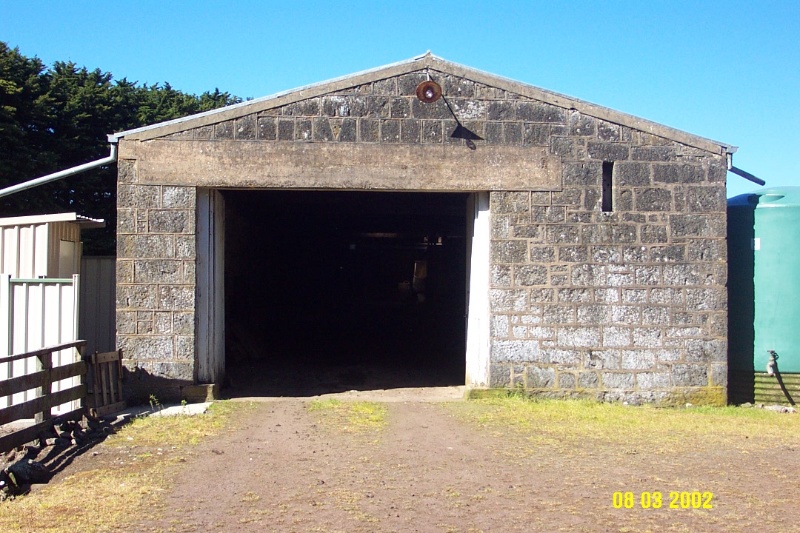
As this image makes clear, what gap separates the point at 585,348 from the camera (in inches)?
372

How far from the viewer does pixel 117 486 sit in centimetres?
588

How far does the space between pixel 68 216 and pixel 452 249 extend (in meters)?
13.0

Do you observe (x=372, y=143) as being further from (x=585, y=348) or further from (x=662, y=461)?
(x=662, y=461)

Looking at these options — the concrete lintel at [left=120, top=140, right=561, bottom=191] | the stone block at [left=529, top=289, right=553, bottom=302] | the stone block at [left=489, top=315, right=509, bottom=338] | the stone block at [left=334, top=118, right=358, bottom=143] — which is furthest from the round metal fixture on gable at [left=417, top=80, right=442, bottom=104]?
the stone block at [left=489, top=315, right=509, bottom=338]

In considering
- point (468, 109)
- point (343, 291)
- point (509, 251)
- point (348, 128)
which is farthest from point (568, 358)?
point (343, 291)

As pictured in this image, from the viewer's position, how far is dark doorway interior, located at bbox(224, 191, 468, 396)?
12.7 metres

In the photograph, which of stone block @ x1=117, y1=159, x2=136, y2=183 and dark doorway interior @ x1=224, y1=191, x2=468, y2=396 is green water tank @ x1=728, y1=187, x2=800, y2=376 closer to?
dark doorway interior @ x1=224, y1=191, x2=468, y2=396

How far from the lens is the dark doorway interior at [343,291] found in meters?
12.7

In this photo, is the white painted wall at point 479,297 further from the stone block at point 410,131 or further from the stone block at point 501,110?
the stone block at point 410,131

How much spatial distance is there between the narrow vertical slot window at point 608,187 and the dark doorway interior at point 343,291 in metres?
3.35

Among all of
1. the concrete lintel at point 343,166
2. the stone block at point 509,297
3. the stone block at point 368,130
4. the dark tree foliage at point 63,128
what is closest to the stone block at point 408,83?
the stone block at point 368,130

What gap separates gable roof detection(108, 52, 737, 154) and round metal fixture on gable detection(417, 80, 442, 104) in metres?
0.24

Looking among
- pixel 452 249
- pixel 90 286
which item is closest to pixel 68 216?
pixel 90 286

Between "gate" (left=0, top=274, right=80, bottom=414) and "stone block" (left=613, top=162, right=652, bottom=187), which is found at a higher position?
"stone block" (left=613, top=162, right=652, bottom=187)
